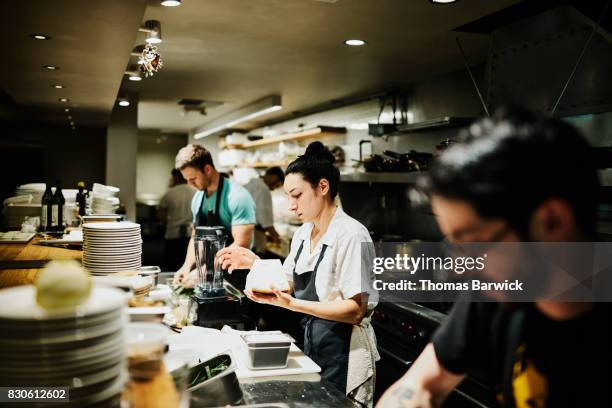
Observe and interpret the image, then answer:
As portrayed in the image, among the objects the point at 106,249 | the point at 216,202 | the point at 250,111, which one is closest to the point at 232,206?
the point at 216,202

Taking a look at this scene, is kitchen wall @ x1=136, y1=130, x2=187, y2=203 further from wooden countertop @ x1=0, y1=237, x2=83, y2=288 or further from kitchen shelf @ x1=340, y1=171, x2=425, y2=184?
wooden countertop @ x1=0, y1=237, x2=83, y2=288

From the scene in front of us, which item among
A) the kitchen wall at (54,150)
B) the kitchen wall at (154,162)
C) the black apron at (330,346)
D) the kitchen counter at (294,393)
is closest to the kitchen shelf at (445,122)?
the black apron at (330,346)

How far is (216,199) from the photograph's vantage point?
3.76 metres

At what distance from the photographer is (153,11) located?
9.77 ft

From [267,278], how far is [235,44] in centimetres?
222

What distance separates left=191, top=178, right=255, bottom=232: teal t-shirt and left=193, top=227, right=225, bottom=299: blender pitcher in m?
1.07

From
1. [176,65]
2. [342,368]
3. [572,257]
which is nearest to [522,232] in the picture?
[572,257]

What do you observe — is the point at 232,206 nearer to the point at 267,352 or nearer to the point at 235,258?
the point at 235,258

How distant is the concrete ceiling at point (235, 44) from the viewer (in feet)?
7.55

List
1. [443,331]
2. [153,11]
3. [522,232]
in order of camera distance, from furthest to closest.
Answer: [153,11] < [443,331] < [522,232]

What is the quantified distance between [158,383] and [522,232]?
29.7 inches

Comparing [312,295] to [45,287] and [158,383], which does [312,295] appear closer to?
[158,383]

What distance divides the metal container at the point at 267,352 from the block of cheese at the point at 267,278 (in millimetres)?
266

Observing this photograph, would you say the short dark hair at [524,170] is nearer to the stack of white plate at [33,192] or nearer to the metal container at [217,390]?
the metal container at [217,390]
